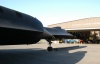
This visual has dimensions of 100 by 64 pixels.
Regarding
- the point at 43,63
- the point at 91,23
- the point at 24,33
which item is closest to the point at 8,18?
the point at 24,33

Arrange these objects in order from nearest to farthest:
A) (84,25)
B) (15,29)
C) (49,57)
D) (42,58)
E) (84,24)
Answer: (15,29)
(42,58)
(49,57)
(84,25)
(84,24)

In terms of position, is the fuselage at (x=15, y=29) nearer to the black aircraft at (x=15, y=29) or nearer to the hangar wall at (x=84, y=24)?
the black aircraft at (x=15, y=29)

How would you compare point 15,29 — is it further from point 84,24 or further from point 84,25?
point 84,24

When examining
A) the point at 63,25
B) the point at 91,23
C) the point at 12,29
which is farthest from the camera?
the point at 63,25

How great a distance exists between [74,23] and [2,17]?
135ft

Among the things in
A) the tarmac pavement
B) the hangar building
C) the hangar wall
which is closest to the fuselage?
the tarmac pavement

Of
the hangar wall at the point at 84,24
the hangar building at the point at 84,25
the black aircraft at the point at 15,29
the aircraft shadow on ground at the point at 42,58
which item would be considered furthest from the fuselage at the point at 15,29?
the hangar wall at the point at 84,24

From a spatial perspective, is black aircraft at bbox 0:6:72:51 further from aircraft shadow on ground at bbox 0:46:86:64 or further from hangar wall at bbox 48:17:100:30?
hangar wall at bbox 48:17:100:30

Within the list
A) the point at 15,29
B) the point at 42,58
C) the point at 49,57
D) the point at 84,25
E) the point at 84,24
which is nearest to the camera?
the point at 15,29

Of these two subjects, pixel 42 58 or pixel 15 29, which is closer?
pixel 15 29

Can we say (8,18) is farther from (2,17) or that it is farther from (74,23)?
(74,23)

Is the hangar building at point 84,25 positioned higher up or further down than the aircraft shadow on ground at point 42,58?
higher up

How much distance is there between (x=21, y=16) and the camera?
887cm

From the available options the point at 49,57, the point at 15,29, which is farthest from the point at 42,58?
the point at 15,29
